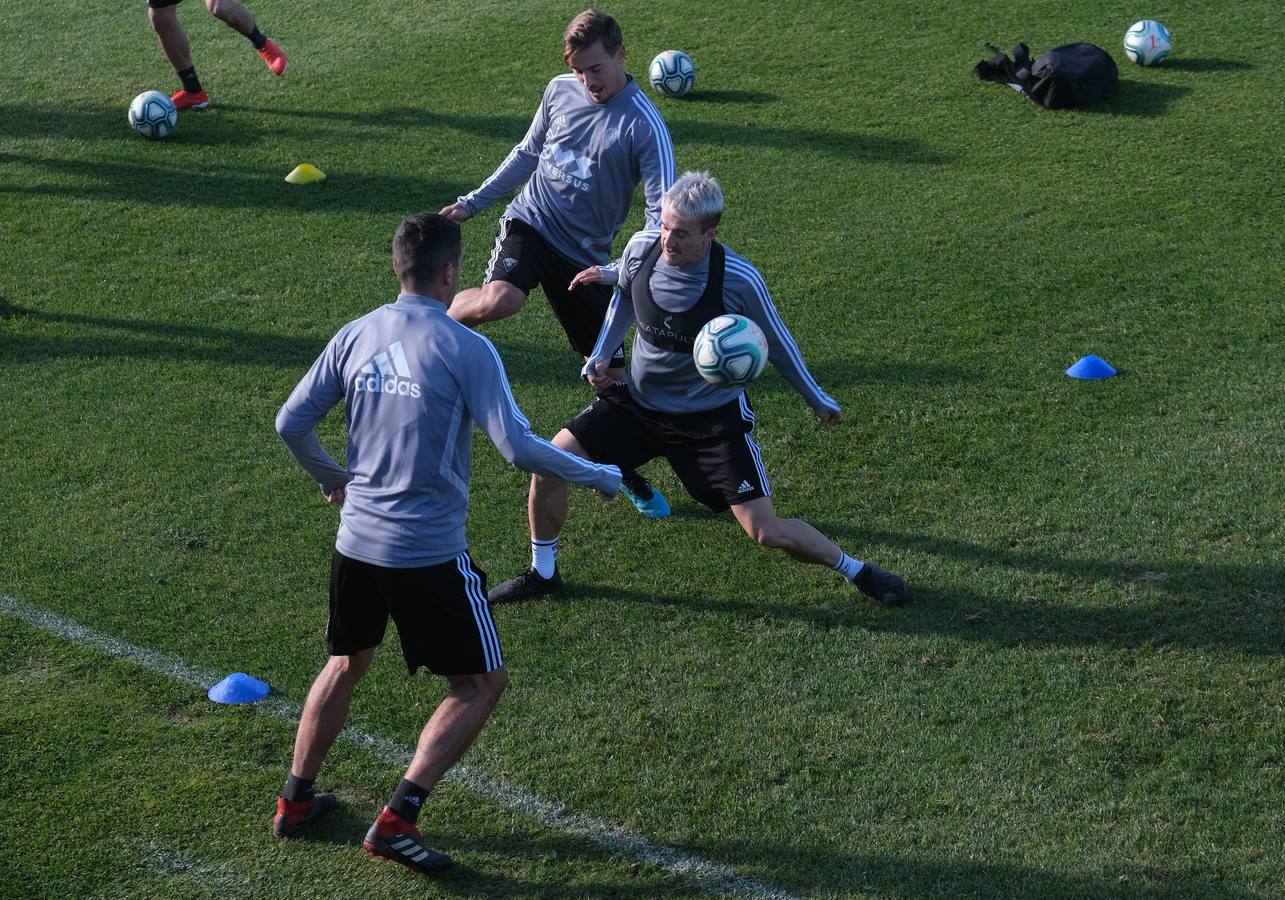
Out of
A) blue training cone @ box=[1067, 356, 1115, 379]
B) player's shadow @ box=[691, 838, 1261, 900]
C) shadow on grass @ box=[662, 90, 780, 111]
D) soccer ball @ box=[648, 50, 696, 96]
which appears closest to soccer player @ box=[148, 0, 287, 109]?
soccer ball @ box=[648, 50, 696, 96]

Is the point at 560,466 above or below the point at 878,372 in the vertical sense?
above

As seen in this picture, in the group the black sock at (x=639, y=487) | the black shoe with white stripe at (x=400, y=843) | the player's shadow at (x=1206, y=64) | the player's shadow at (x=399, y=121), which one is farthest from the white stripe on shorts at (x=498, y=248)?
the player's shadow at (x=1206, y=64)

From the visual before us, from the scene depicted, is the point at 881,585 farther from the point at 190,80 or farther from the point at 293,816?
the point at 190,80

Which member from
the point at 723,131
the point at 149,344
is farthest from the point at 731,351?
the point at 723,131

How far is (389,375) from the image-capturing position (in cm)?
472

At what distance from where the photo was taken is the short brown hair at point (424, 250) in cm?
479

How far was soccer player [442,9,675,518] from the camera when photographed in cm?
712

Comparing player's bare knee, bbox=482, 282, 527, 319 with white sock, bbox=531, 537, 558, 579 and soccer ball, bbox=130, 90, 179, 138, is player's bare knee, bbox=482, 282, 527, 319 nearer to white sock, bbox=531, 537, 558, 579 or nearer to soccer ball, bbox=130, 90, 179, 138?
white sock, bbox=531, 537, 558, 579

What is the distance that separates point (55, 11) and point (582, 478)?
13.0m

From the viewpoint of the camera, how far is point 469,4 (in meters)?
15.0

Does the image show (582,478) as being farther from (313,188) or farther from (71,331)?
(313,188)

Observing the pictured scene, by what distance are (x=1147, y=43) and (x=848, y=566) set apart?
26.9ft

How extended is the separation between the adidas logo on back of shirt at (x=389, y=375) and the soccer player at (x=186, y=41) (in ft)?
28.7

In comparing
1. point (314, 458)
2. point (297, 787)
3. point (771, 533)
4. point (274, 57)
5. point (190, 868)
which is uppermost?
point (274, 57)
